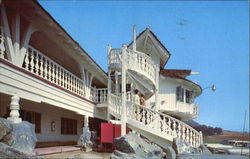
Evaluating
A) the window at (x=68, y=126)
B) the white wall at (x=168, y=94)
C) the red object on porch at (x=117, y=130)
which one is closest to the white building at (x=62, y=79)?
the window at (x=68, y=126)

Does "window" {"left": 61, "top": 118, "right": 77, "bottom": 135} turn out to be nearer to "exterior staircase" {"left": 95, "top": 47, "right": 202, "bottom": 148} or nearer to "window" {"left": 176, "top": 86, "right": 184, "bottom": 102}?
"exterior staircase" {"left": 95, "top": 47, "right": 202, "bottom": 148}

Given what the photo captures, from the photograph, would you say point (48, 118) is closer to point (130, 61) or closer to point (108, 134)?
point (108, 134)

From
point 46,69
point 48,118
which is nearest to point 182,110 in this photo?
point 48,118

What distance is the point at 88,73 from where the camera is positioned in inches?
612

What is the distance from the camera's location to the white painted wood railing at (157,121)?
44.9 ft

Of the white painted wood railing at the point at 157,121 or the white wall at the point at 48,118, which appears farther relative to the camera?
the white painted wood railing at the point at 157,121

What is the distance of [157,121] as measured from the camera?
44.9 ft

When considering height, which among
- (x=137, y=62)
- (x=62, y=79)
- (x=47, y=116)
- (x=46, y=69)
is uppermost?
(x=137, y=62)

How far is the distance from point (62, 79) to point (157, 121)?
5539mm

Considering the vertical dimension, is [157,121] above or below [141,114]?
below

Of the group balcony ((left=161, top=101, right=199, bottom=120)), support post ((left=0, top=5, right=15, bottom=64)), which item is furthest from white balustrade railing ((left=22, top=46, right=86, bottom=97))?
balcony ((left=161, top=101, right=199, bottom=120))

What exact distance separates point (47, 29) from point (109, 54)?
6.04 m

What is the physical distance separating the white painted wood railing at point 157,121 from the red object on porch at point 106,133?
1.42 m

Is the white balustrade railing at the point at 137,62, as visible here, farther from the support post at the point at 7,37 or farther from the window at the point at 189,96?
the window at the point at 189,96
